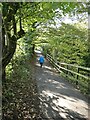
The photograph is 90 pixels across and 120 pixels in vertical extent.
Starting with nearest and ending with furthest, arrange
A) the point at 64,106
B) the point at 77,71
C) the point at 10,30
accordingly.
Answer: the point at 64,106 → the point at 10,30 → the point at 77,71

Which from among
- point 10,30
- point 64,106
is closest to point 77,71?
point 10,30

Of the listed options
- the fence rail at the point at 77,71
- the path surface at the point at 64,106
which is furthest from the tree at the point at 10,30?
the fence rail at the point at 77,71

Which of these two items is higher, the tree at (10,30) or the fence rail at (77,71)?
the tree at (10,30)

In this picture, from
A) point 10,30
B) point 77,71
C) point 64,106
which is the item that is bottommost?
point 64,106

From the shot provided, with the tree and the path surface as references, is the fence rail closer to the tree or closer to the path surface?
the path surface

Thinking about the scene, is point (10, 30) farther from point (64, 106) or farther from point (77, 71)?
point (77, 71)

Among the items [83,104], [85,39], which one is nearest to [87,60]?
[85,39]

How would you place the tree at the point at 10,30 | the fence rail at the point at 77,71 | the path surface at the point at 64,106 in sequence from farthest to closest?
the fence rail at the point at 77,71 < the tree at the point at 10,30 < the path surface at the point at 64,106

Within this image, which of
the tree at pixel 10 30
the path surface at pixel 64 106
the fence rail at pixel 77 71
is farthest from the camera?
the fence rail at pixel 77 71

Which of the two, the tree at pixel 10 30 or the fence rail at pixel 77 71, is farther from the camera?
the fence rail at pixel 77 71

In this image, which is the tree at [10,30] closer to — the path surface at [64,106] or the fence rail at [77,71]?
the path surface at [64,106]

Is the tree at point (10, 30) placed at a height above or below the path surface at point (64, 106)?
above

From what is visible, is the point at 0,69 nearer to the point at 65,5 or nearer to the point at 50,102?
the point at 50,102

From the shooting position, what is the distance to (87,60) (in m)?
19.4
